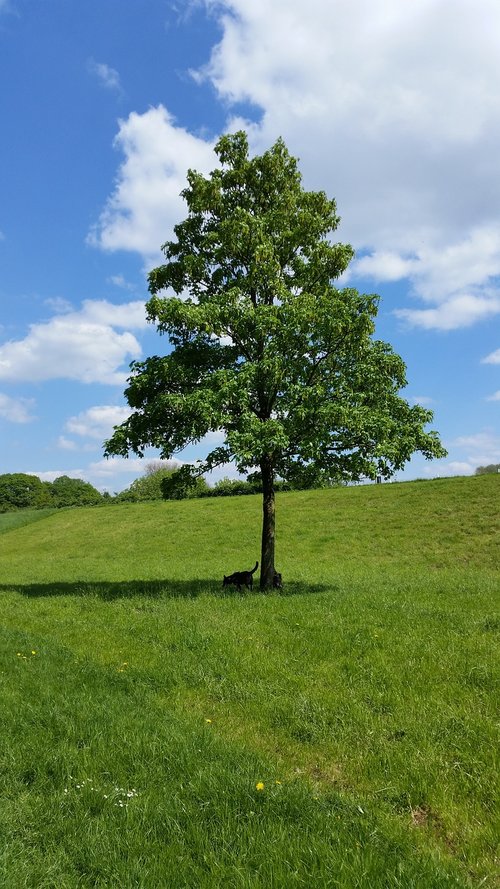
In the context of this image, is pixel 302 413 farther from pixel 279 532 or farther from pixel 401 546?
pixel 279 532

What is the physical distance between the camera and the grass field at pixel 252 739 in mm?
4566

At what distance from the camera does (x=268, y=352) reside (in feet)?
55.6

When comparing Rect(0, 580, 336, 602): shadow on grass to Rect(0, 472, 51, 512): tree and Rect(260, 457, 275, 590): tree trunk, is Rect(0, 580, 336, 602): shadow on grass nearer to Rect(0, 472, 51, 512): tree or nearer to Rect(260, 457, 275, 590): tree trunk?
Rect(260, 457, 275, 590): tree trunk

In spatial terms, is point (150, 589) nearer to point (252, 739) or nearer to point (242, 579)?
point (242, 579)

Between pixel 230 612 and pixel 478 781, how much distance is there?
8674mm

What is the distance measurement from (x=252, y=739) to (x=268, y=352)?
12.1 metres

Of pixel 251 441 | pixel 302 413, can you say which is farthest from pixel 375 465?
pixel 251 441

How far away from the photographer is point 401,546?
1126 inches

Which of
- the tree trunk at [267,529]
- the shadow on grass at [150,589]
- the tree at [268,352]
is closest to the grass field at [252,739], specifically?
the shadow on grass at [150,589]

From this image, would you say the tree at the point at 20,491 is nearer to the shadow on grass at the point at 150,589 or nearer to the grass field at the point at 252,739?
the shadow on grass at the point at 150,589

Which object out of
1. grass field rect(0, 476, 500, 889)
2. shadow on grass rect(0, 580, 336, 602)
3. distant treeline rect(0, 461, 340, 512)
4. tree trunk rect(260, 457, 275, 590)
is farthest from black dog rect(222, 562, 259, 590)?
distant treeline rect(0, 461, 340, 512)

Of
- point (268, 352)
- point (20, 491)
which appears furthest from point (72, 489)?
point (268, 352)

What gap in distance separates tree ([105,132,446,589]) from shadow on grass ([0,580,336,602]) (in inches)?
50.0

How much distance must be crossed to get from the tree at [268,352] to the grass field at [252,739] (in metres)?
4.62
